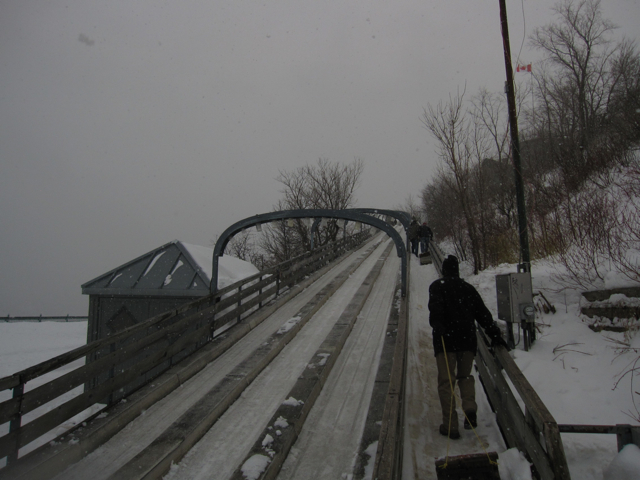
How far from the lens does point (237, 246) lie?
211 ft

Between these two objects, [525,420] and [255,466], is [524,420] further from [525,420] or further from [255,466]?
[255,466]

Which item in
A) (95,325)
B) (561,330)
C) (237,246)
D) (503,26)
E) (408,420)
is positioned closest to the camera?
(408,420)

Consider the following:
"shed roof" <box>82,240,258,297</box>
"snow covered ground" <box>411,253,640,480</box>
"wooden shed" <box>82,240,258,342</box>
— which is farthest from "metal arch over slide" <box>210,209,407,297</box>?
"snow covered ground" <box>411,253,640,480</box>

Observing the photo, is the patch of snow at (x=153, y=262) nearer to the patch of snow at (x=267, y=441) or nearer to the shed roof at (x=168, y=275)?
the shed roof at (x=168, y=275)

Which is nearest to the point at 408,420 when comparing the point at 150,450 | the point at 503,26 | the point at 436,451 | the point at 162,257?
the point at 436,451

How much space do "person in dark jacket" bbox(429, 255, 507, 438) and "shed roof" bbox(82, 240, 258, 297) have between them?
377 inches

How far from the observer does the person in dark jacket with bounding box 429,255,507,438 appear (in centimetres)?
444

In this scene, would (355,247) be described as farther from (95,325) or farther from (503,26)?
(503,26)

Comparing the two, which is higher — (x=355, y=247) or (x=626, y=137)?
(x=626, y=137)

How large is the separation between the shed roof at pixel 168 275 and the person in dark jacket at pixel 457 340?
31.4 ft

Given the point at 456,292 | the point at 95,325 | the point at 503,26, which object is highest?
the point at 503,26

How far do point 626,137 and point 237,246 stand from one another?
190ft

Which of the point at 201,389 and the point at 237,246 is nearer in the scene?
the point at 201,389

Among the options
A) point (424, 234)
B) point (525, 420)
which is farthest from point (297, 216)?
point (424, 234)
